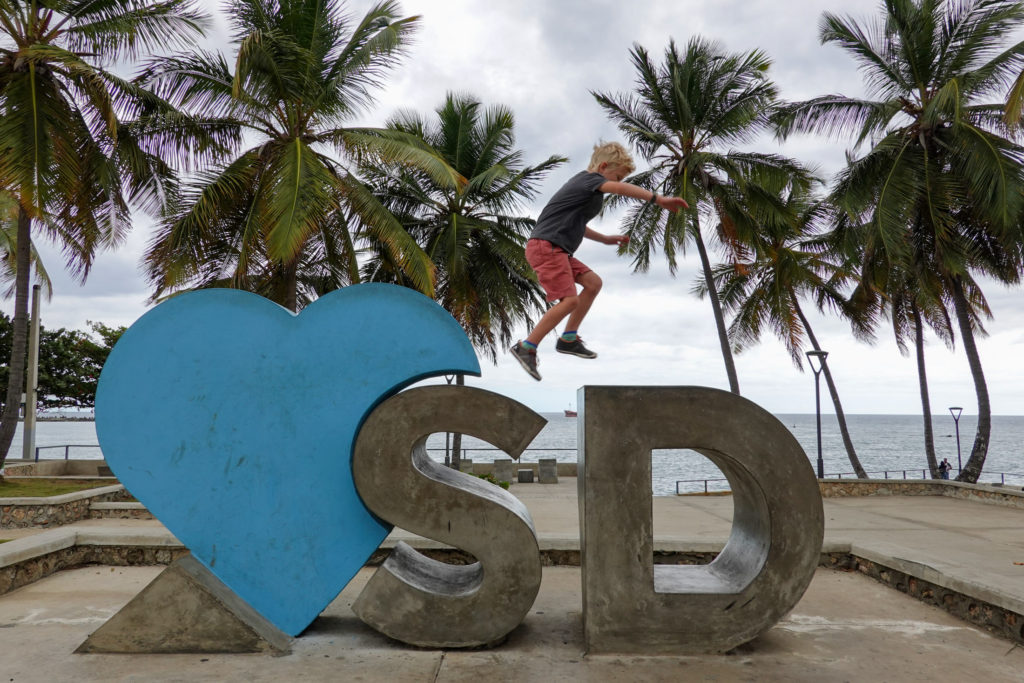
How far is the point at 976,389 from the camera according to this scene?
61.3 feet

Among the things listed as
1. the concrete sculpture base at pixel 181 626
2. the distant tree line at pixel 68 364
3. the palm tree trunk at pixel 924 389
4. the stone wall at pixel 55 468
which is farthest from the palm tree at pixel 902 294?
the distant tree line at pixel 68 364

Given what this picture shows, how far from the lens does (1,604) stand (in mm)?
6051

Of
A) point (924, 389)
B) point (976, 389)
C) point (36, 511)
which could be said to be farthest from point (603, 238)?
point (924, 389)

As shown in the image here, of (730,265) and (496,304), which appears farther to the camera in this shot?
(730,265)

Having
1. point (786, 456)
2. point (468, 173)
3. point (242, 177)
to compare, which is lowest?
point (786, 456)

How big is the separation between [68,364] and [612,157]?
40446 mm

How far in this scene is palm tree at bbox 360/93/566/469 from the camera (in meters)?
20.2

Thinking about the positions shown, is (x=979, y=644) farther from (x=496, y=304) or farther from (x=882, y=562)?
(x=496, y=304)

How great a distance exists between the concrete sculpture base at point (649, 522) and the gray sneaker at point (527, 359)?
2.11 feet

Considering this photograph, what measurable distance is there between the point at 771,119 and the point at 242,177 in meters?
14.4

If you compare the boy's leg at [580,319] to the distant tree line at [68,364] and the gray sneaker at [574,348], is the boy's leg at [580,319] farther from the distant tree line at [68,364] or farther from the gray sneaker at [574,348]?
the distant tree line at [68,364]

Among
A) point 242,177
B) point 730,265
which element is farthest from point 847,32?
point 242,177

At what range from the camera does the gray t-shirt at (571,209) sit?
215 inches

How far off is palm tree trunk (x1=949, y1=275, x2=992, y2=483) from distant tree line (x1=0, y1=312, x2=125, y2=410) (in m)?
37.5
